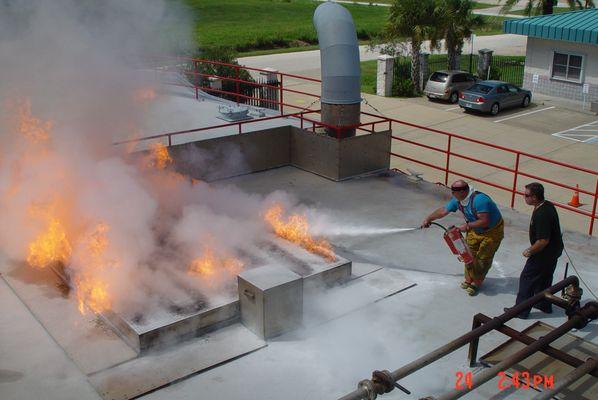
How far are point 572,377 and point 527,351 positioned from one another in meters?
0.40

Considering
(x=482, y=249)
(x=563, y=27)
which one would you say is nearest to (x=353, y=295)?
(x=482, y=249)

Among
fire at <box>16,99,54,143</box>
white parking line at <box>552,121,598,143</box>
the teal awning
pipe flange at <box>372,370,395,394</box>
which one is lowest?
white parking line at <box>552,121,598,143</box>

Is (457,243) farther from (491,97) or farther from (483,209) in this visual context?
(491,97)

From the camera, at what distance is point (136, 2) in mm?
7676

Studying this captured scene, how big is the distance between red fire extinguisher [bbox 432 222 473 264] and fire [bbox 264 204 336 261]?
149 centimetres

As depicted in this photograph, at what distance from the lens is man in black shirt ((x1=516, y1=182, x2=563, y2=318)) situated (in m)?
6.95

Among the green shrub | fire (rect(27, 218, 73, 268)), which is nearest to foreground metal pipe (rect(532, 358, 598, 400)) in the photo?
fire (rect(27, 218, 73, 268))

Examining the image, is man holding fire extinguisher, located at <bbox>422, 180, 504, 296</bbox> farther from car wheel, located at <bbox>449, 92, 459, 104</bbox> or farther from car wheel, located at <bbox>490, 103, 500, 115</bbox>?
car wheel, located at <bbox>449, 92, 459, 104</bbox>

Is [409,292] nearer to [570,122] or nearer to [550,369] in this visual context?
[550,369]

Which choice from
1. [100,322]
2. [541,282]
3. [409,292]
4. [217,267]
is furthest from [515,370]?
[100,322]

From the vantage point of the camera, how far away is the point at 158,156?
37.4 feet

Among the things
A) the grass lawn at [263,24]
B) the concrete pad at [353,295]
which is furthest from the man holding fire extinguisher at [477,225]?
the grass lawn at [263,24]

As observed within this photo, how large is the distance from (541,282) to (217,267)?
12.3 ft

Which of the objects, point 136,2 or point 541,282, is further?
point 136,2
